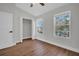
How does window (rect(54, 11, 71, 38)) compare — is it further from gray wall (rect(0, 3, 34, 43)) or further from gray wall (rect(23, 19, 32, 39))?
gray wall (rect(23, 19, 32, 39))

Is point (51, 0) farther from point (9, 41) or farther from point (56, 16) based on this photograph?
point (9, 41)

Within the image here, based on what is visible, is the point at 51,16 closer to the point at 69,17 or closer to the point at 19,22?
the point at 69,17

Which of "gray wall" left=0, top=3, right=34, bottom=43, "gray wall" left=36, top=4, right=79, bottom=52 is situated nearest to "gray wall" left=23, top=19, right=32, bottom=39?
"gray wall" left=0, top=3, right=34, bottom=43

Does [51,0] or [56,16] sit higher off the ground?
[56,16]

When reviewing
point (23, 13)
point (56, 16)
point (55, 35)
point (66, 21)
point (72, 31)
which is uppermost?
point (23, 13)

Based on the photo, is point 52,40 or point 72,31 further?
point 52,40

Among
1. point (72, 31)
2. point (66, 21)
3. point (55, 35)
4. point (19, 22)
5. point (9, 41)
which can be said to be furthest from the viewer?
point (19, 22)

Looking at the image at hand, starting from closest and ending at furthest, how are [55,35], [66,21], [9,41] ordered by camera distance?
1. [66,21]
2. [9,41]
3. [55,35]

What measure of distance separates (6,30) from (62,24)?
3.02 m

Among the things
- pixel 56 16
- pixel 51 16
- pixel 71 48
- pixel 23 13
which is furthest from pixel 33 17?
pixel 71 48

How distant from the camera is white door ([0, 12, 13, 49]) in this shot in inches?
129

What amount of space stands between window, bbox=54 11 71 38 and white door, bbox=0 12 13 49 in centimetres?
263

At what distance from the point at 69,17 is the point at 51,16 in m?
1.26

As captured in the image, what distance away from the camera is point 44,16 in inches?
193
